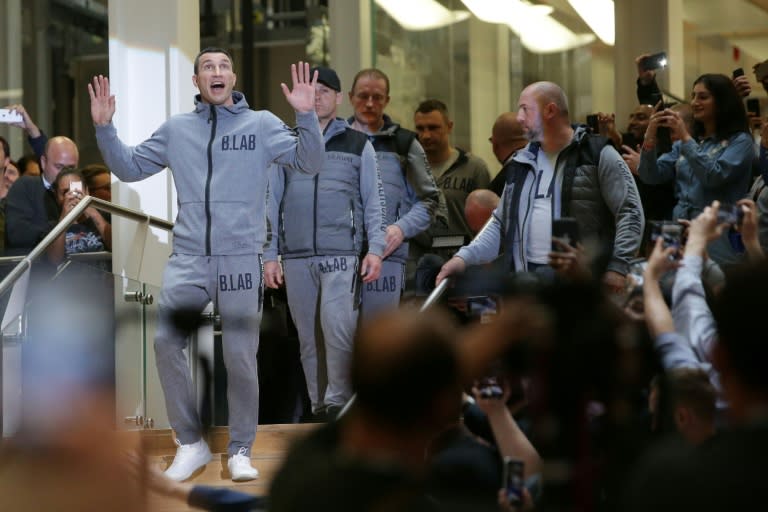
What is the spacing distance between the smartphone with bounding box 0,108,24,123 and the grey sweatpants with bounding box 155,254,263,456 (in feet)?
7.23

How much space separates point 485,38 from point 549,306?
877 cm

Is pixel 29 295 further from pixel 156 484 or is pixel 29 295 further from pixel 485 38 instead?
pixel 485 38

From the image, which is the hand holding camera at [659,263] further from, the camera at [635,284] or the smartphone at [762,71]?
the smartphone at [762,71]

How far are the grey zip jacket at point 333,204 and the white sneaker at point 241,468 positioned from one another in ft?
3.85

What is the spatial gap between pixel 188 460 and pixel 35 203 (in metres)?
2.25

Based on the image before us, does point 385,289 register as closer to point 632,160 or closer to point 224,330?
point 224,330

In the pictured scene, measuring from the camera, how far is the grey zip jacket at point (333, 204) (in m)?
7.43

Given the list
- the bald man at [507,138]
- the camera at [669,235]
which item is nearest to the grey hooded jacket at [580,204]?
the camera at [669,235]

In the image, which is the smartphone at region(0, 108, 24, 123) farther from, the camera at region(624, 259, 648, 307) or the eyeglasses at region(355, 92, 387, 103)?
the camera at region(624, 259, 648, 307)

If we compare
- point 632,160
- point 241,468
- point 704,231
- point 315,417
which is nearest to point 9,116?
point 315,417

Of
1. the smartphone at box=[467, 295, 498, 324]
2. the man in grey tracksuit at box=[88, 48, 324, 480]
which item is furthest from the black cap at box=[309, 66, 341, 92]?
the smartphone at box=[467, 295, 498, 324]

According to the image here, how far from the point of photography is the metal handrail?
7164 millimetres

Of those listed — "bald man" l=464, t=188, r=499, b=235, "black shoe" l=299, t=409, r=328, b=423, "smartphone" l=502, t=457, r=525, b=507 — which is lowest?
"black shoe" l=299, t=409, r=328, b=423

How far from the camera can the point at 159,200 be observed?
28.7 feet
